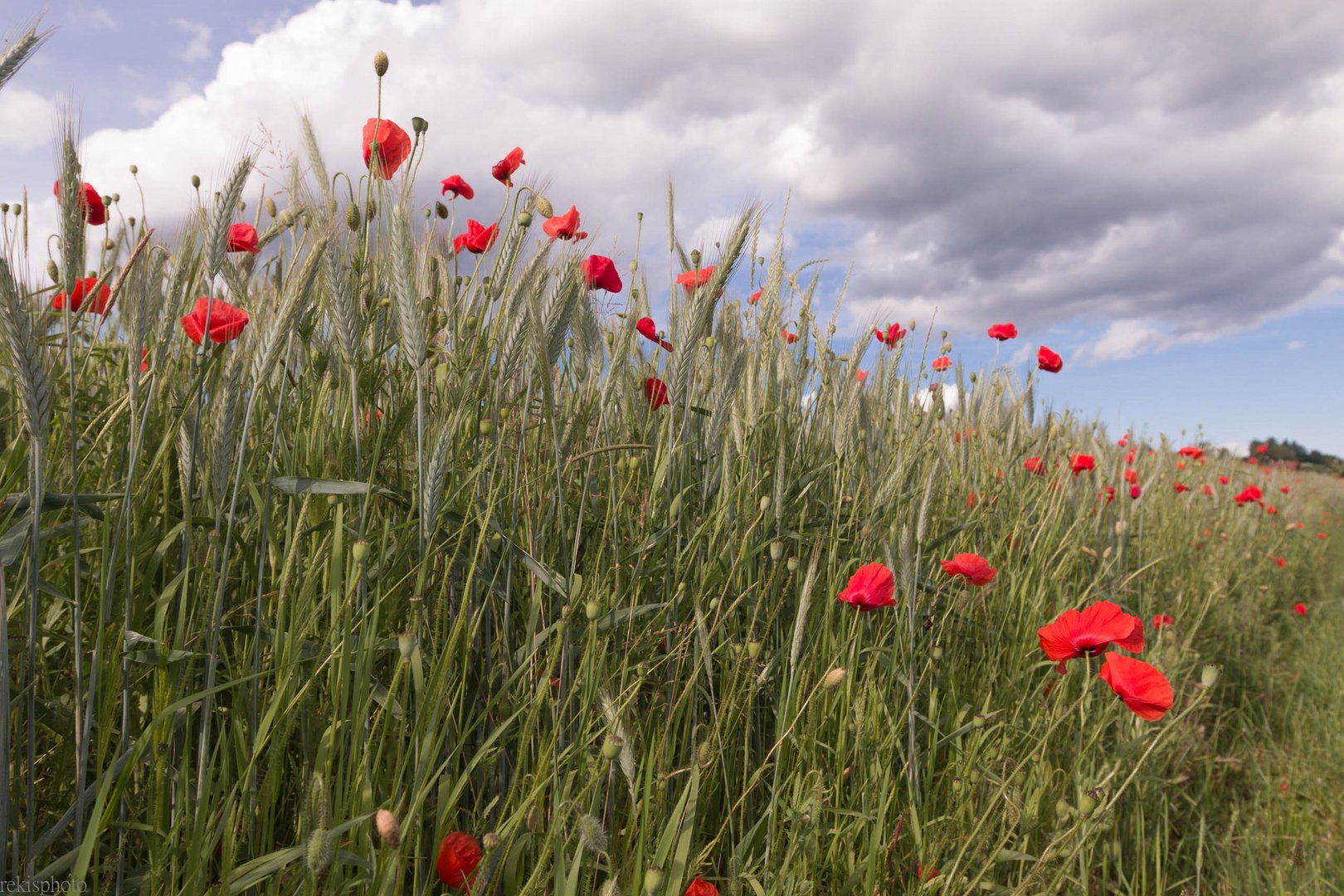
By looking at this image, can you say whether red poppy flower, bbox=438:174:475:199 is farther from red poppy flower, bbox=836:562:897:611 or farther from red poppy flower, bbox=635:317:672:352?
red poppy flower, bbox=836:562:897:611

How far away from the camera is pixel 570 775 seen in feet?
3.08

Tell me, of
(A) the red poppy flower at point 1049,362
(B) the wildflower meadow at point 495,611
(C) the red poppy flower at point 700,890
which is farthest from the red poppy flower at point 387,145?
(A) the red poppy flower at point 1049,362

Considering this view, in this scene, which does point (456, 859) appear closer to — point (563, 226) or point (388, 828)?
point (388, 828)

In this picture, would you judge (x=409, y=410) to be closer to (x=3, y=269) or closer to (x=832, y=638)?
(x=3, y=269)

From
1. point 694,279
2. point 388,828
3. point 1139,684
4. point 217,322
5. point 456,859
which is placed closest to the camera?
point 388,828

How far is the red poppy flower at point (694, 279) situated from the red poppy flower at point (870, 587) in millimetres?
654

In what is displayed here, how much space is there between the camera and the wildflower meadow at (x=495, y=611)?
936 mm

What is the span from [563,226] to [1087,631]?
1359 mm

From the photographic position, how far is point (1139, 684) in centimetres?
126

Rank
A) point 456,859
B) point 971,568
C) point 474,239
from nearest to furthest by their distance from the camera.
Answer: point 456,859 < point 971,568 < point 474,239

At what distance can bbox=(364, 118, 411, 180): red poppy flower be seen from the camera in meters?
1.59

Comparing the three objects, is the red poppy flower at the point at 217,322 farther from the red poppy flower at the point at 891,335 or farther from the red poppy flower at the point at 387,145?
the red poppy flower at the point at 891,335

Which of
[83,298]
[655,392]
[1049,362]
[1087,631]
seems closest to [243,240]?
[83,298]

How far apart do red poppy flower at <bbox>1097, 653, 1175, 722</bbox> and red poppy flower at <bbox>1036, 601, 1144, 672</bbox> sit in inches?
2.6
